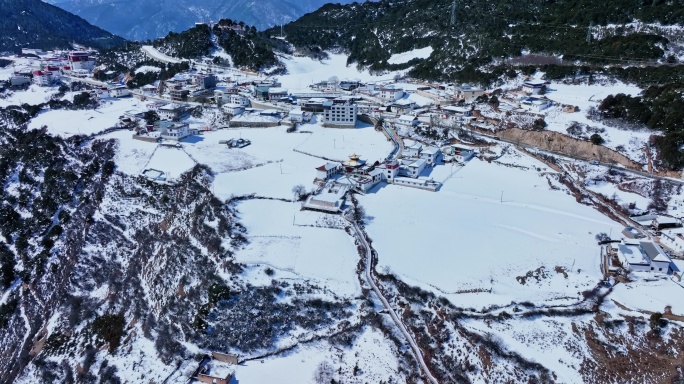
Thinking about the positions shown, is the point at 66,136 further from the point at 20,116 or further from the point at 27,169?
the point at 20,116

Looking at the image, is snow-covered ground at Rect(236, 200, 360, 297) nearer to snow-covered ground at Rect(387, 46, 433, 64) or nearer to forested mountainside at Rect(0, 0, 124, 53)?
snow-covered ground at Rect(387, 46, 433, 64)

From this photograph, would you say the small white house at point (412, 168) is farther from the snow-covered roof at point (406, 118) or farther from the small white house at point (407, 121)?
the snow-covered roof at point (406, 118)

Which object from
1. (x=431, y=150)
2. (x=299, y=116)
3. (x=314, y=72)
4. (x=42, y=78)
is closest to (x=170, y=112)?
(x=299, y=116)

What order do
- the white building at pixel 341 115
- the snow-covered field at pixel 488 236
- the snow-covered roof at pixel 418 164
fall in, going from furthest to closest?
the white building at pixel 341 115
the snow-covered roof at pixel 418 164
the snow-covered field at pixel 488 236

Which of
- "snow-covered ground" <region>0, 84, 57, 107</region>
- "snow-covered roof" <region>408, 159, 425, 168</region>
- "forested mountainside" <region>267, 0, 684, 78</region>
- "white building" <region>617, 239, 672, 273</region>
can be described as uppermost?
"forested mountainside" <region>267, 0, 684, 78</region>

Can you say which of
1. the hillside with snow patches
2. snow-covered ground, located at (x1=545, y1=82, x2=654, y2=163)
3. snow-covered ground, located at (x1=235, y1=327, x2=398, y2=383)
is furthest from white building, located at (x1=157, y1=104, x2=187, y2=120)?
snow-covered ground, located at (x1=545, y1=82, x2=654, y2=163)

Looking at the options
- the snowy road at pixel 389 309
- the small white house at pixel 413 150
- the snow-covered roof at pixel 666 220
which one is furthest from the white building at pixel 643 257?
the small white house at pixel 413 150
